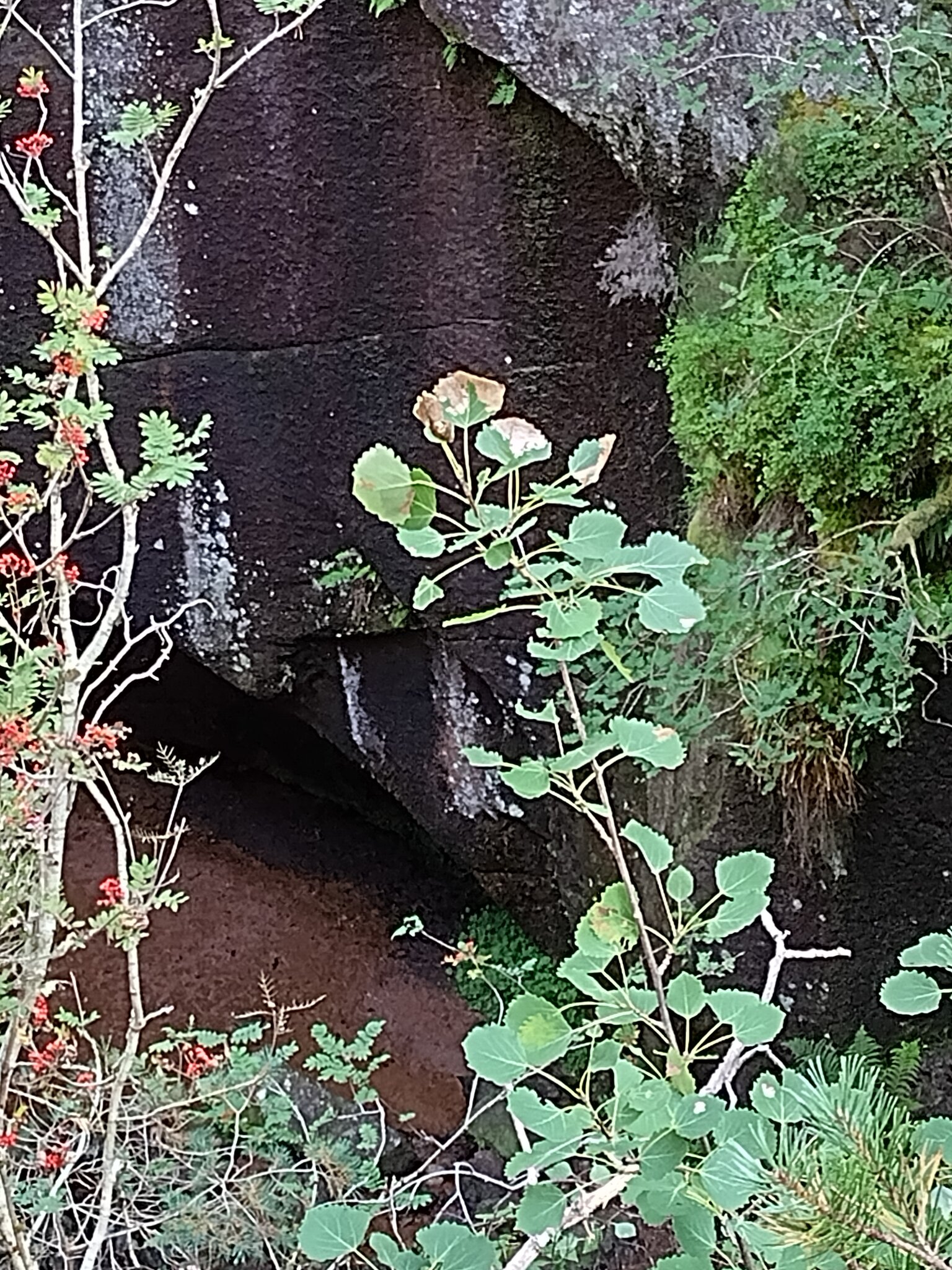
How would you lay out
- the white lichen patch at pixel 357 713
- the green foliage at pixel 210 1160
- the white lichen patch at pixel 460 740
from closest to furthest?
the green foliage at pixel 210 1160 < the white lichen patch at pixel 460 740 < the white lichen patch at pixel 357 713

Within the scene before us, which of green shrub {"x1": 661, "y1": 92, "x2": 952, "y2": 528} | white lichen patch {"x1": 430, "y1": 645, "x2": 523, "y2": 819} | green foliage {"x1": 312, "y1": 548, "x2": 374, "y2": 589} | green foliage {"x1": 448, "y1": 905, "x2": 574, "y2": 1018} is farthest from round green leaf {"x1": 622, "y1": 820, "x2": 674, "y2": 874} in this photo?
green foliage {"x1": 448, "y1": 905, "x2": 574, "y2": 1018}

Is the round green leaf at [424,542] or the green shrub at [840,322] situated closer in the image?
the round green leaf at [424,542]

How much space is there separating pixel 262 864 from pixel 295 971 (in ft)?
1.64

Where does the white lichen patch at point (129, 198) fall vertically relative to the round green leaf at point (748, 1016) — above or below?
above

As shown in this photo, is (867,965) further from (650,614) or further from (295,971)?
(295,971)

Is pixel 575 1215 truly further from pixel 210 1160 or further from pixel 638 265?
pixel 638 265

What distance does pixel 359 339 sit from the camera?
11.0ft

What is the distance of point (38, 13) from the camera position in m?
3.21

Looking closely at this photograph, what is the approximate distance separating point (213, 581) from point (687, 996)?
307 cm

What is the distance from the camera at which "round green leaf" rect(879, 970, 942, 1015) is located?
0.77 meters

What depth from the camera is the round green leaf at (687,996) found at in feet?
2.69

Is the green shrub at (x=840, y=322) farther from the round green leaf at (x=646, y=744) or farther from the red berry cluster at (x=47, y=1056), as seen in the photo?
the red berry cluster at (x=47, y=1056)

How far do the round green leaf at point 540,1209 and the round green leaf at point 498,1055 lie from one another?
9 centimetres

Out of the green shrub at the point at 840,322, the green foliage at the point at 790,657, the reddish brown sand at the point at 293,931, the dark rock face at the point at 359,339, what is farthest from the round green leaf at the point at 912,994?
the reddish brown sand at the point at 293,931
